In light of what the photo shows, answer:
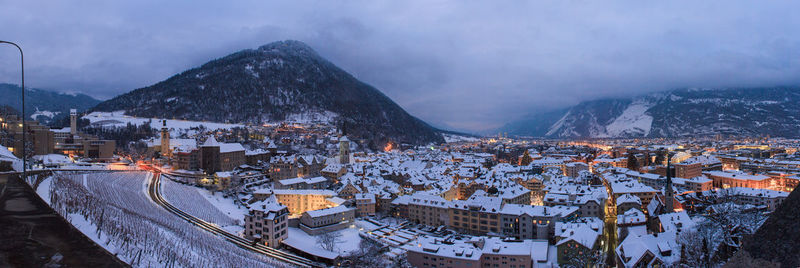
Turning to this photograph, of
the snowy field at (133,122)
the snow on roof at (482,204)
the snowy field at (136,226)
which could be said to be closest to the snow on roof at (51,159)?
the snowy field at (136,226)

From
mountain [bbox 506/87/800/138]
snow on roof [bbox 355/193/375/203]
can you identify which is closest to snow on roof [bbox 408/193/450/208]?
snow on roof [bbox 355/193/375/203]

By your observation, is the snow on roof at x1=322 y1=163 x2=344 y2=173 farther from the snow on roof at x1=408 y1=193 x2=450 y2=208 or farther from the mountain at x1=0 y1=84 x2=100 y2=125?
the mountain at x1=0 y1=84 x2=100 y2=125

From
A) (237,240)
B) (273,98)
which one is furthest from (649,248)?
(273,98)

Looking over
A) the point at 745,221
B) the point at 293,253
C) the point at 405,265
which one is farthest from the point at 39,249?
the point at 745,221

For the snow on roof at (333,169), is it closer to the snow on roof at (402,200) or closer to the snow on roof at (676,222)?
the snow on roof at (402,200)

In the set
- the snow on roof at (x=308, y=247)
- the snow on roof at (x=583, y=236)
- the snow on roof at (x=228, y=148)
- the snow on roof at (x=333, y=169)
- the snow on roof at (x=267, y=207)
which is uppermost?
the snow on roof at (x=228, y=148)

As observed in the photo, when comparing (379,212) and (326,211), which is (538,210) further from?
(326,211)
